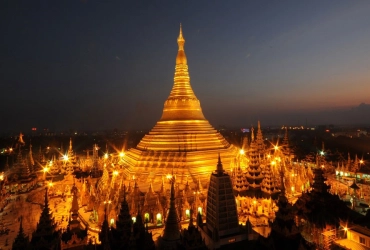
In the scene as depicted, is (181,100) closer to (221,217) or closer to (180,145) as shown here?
(180,145)

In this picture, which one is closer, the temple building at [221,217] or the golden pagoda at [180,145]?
the temple building at [221,217]

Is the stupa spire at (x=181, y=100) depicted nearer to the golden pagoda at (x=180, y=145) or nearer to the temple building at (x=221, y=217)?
the golden pagoda at (x=180, y=145)

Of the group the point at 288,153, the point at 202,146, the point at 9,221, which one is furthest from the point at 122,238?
the point at 288,153

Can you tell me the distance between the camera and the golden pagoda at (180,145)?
28.4 metres

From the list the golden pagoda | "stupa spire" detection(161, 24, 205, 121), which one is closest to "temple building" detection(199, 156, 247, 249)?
the golden pagoda

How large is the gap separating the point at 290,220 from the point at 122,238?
9575mm

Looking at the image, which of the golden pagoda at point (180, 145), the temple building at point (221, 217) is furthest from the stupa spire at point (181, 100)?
the temple building at point (221, 217)

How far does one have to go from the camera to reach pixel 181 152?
97.0 feet

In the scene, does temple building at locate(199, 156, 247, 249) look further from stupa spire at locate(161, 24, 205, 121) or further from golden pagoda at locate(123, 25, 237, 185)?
stupa spire at locate(161, 24, 205, 121)

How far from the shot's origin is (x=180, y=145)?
100 ft

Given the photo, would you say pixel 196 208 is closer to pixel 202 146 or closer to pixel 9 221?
pixel 202 146

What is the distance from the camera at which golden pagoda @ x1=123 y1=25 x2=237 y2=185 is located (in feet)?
93.3

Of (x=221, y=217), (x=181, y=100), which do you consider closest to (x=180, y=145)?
(x=181, y=100)

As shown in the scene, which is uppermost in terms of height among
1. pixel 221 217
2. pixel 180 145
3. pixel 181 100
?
pixel 181 100
